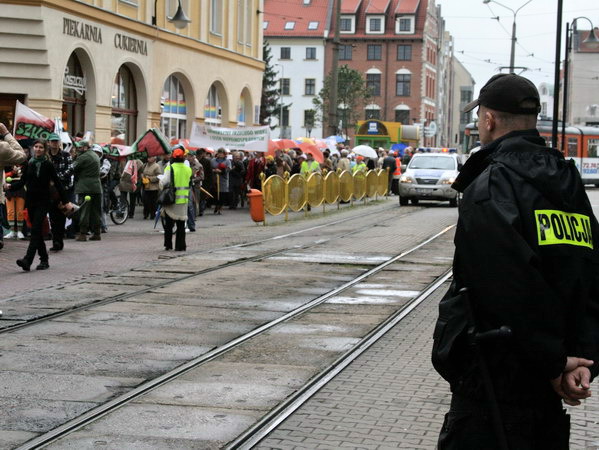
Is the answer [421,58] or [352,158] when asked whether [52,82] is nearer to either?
[352,158]

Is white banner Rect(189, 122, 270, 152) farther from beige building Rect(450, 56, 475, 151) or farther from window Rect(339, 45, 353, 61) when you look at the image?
beige building Rect(450, 56, 475, 151)

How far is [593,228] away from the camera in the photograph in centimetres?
355

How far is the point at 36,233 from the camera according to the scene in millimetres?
13969

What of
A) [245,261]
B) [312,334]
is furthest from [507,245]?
[245,261]

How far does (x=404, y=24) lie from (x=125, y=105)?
6737cm

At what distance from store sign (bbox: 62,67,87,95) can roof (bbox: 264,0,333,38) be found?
69.9 metres

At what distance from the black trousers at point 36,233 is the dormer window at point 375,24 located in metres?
84.7

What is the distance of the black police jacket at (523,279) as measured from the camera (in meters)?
3.28

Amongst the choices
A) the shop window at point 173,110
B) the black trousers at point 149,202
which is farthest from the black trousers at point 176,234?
the shop window at point 173,110

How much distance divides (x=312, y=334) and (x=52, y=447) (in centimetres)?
426

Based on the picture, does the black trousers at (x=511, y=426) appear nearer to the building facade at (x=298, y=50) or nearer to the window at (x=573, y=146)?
the window at (x=573, y=146)

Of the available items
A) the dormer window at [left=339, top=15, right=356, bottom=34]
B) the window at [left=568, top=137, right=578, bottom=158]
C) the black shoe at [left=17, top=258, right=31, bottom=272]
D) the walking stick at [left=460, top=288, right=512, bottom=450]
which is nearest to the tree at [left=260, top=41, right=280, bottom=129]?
the dormer window at [left=339, top=15, right=356, bottom=34]

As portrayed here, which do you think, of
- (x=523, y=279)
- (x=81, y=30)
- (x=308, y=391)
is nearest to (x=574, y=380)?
(x=523, y=279)

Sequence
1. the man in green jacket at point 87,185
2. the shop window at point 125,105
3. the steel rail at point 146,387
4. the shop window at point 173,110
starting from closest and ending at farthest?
the steel rail at point 146,387
the man in green jacket at point 87,185
the shop window at point 125,105
the shop window at point 173,110
